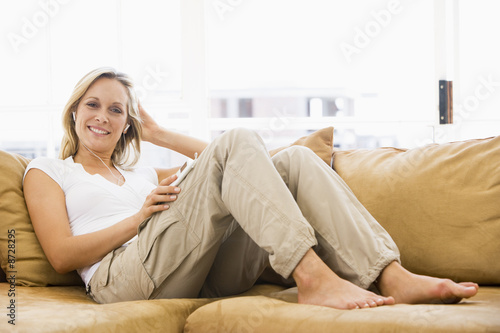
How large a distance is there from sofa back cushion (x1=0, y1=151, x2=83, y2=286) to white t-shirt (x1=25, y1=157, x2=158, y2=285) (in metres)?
0.07

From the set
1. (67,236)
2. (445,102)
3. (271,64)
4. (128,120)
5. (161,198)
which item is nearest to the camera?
(161,198)

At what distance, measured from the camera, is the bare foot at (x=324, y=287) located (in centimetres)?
110

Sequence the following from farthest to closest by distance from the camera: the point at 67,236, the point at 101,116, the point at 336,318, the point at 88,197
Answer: the point at 101,116, the point at 88,197, the point at 67,236, the point at 336,318

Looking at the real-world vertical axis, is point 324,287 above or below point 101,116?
below

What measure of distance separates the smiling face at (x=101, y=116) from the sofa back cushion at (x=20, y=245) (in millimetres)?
286

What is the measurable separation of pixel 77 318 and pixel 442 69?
83.6 inches

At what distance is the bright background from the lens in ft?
8.34

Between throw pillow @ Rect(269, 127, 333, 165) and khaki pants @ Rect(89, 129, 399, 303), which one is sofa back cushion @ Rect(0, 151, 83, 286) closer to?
khaki pants @ Rect(89, 129, 399, 303)

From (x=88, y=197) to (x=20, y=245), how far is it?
23cm

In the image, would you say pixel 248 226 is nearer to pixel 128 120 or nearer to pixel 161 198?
pixel 161 198

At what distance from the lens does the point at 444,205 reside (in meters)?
1.56

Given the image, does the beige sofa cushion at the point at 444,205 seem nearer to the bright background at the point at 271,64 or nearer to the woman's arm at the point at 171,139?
the woman's arm at the point at 171,139

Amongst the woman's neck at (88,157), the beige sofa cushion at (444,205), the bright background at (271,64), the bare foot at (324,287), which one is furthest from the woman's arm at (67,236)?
the bright background at (271,64)

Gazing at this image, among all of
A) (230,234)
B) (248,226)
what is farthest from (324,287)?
(230,234)
